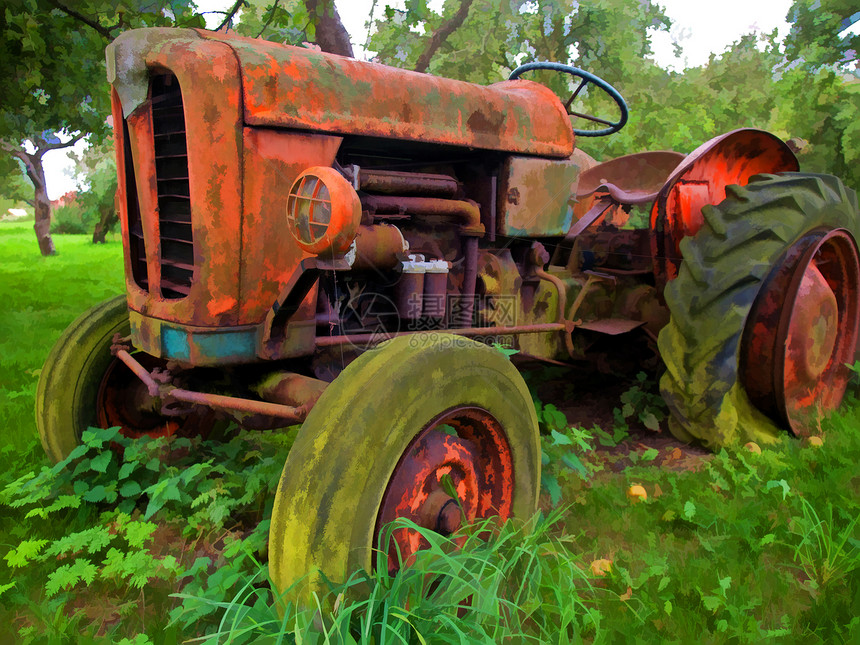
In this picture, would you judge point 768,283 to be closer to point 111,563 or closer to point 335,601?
point 335,601

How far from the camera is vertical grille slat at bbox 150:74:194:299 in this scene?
1968 millimetres

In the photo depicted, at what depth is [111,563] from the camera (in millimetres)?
1876

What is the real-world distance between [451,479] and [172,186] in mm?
1383

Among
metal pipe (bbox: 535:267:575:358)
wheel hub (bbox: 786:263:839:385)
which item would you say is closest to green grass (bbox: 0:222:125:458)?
metal pipe (bbox: 535:267:575:358)

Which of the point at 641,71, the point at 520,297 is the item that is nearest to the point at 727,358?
the point at 520,297

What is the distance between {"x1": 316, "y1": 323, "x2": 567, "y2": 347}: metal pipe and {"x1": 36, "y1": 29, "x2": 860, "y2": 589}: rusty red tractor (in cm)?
1

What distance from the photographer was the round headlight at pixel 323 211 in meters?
1.65

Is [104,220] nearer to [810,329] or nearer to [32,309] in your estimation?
[32,309]

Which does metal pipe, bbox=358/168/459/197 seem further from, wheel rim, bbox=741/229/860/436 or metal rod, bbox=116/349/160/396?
wheel rim, bbox=741/229/860/436

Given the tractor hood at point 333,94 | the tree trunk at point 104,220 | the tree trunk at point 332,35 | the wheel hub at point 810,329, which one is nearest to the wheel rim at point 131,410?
the tractor hood at point 333,94

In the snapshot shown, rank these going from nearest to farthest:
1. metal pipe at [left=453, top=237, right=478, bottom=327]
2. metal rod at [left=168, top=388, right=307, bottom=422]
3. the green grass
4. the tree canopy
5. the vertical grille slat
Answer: metal rod at [left=168, top=388, right=307, bottom=422] < the vertical grille slat < metal pipe at [left=453, top=237, right=478, bottom=327] < the green grass < the tree canopy

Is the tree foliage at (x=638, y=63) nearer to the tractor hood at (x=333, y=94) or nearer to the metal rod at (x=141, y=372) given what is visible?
the tractor hood at (x=333, y=94)

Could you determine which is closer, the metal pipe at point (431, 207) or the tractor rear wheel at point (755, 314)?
the metal pipe at point (431, 207)

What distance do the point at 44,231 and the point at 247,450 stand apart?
16875 millimetres
